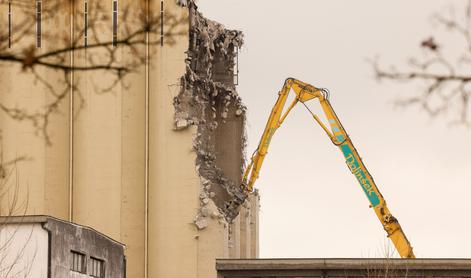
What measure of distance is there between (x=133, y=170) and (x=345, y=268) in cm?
880

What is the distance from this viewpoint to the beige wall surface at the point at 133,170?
6338cm

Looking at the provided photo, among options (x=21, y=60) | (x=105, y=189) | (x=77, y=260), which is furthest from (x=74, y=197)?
(x=21, y=60)

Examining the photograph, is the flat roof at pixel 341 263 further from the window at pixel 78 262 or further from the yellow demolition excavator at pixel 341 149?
the window at pixel 78 262

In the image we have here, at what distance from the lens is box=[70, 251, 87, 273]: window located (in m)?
47.4

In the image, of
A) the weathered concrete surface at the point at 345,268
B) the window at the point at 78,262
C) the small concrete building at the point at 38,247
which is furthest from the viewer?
the weathered concrete surface at the point at 345,268

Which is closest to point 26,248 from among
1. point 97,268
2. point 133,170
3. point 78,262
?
point 78,262

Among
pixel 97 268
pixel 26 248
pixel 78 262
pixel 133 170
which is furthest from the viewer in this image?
pixel 133 170

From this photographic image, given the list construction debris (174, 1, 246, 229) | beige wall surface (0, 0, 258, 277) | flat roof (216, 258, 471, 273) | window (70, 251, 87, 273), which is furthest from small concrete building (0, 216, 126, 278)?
flat roof (216, 258, 471, 273)

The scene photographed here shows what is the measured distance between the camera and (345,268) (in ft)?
216

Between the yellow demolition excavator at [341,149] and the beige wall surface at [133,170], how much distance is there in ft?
18.3

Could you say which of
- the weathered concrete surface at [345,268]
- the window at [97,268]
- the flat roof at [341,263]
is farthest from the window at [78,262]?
the flat roof at [341,263]

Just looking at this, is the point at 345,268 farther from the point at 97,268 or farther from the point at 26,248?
the point at 26,248

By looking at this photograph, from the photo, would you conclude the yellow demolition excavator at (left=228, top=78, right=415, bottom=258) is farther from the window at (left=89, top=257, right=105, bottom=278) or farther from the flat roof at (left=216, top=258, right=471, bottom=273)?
the window at (left=89, top=257, right=105, bottom=278)

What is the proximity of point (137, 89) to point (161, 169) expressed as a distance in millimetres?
3063
